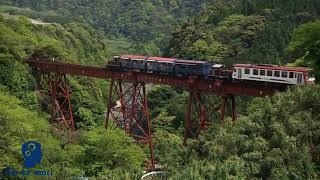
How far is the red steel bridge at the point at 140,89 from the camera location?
29594 mm

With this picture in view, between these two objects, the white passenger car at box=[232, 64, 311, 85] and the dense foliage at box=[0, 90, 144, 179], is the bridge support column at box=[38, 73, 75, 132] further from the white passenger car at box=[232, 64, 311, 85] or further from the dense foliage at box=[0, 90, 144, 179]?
the white passenger car at box=[232, 64, 311, 85]

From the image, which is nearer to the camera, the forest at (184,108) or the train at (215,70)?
the forest at (184,108)

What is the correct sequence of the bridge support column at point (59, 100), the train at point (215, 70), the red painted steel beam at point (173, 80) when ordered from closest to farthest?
the train at point (215, 70) → the red painted steel beam at point (173, 80) → the bridge support column at point (59, 100)

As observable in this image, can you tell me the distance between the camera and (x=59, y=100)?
4156 centimetres

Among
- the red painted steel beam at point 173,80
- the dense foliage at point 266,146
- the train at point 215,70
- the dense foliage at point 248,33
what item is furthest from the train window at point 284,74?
the dense foliage at point 248,33

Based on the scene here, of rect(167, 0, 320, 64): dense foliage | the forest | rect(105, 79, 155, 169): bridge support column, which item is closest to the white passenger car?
the forest

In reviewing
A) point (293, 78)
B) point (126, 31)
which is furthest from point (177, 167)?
point (126, 31)

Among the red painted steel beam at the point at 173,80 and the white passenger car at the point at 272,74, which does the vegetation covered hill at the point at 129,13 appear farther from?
the white passenger car at the point at 272,74

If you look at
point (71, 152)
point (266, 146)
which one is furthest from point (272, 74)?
point (71, 152)

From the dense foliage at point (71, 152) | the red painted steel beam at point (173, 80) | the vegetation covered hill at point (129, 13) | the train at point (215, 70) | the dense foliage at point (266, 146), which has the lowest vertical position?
the dense foliage at point (71, 152)

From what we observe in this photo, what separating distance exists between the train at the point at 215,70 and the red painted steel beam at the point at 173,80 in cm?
30

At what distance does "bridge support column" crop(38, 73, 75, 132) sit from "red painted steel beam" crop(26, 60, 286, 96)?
0.98 meters

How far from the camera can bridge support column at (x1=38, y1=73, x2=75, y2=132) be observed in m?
37.1

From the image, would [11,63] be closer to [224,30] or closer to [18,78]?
[18,78]
